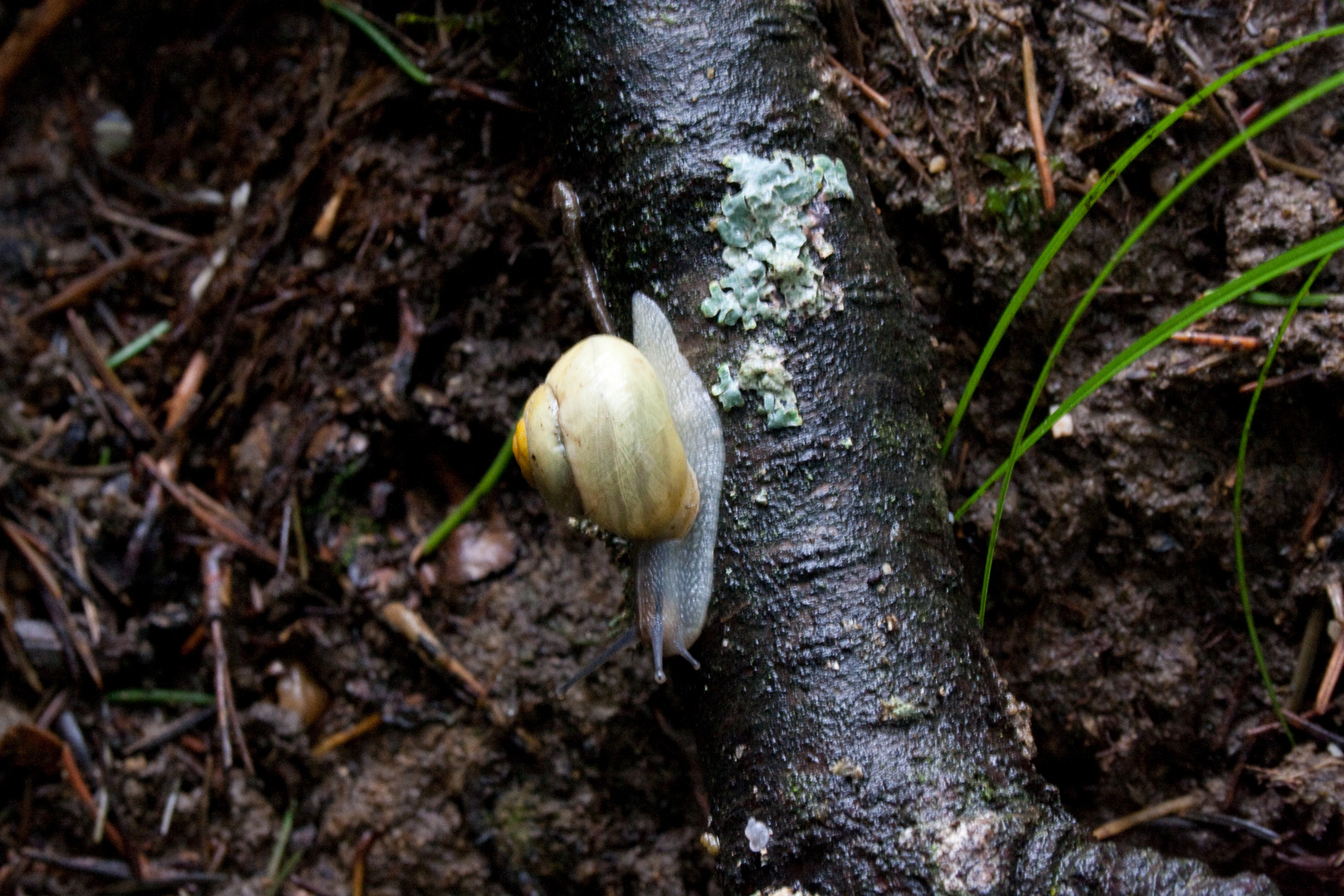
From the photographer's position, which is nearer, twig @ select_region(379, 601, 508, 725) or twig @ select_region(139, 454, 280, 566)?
twig @ select_region(379, 601, 508, 725)

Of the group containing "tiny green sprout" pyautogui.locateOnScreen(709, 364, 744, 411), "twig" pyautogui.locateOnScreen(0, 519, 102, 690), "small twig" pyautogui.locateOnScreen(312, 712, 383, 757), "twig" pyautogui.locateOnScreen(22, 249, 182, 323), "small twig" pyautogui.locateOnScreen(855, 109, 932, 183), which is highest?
"small twig" pyautogui.locateOnScreen(855, 109, 932, 183)

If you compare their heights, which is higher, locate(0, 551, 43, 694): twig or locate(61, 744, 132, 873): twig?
locate(0, 551, 43, 694): twig

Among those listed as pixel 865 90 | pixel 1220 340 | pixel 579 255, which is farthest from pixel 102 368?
pixel 1220 340

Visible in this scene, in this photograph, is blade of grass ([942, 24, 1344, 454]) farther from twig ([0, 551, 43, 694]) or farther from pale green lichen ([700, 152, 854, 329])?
twig ([0, 551, 43, 694])

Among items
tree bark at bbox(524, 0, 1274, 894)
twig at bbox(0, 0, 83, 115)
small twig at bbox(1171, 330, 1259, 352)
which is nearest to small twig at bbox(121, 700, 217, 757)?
tree bark at bbox(524, 0, 1274, 894)

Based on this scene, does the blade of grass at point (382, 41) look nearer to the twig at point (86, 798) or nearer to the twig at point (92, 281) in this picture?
the twig at point (92, 281)

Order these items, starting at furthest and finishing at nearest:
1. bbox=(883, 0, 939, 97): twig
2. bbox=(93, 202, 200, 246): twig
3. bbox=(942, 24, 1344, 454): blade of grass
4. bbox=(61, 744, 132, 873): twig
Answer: bbox=(93, 202, 200, 246): twig, bbox=(61, 744, 132, 873): twig, bbox=(883, 0, 939, 97): twig, bbox=(942, 24, 1344, 454): blade of grass

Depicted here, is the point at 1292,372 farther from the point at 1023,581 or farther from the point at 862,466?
the point at 862,466
